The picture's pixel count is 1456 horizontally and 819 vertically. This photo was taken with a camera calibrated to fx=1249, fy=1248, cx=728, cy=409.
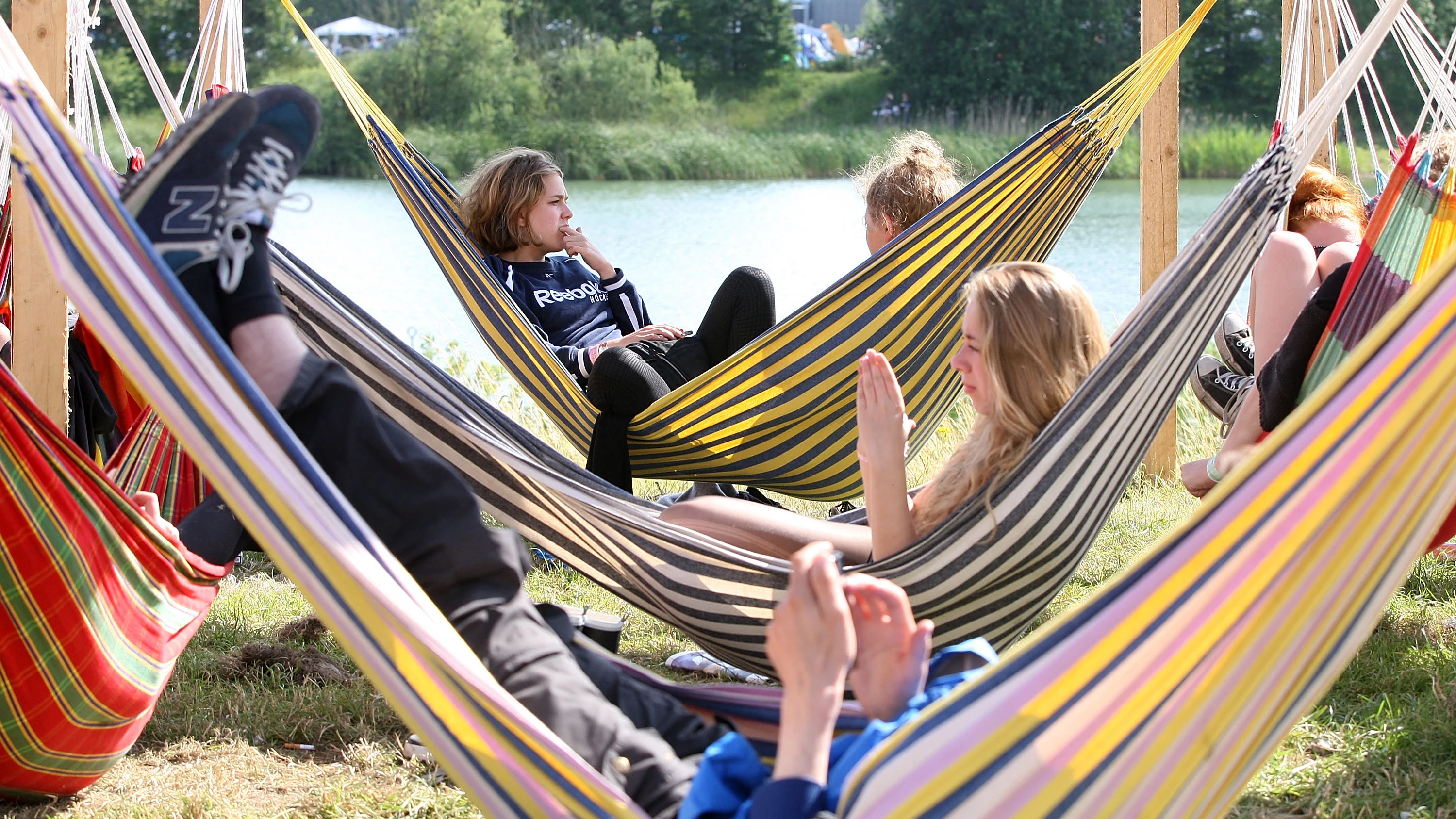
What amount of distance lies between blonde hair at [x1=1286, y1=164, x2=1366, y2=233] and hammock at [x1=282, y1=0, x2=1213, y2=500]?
387mm

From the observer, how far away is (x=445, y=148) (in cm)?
1617

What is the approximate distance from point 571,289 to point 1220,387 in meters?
1.55

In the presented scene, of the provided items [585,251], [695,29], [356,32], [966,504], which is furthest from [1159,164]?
[695,29]

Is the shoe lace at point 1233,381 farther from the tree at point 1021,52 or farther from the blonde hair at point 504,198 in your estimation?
the tree at point 1021,52

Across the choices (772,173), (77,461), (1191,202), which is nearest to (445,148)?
(772,173)

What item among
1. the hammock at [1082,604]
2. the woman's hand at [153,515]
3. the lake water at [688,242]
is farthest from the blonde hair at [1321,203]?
the lake water at [688,242]

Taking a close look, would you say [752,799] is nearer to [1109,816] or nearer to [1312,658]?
[1109,816]

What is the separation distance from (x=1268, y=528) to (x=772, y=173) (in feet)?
47.7

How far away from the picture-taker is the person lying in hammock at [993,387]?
5.38 feet

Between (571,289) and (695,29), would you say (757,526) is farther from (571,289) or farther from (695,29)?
(695,29)

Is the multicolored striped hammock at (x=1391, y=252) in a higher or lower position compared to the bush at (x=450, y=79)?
higher

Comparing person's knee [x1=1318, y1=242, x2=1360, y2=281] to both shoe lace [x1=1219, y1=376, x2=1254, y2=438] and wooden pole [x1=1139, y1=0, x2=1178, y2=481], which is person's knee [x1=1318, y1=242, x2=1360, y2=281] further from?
wooden pole [x1=1139, y1=0, x2=1178, y2=481]

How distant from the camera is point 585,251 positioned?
304cm

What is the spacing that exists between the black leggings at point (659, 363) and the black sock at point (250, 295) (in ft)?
4.43
